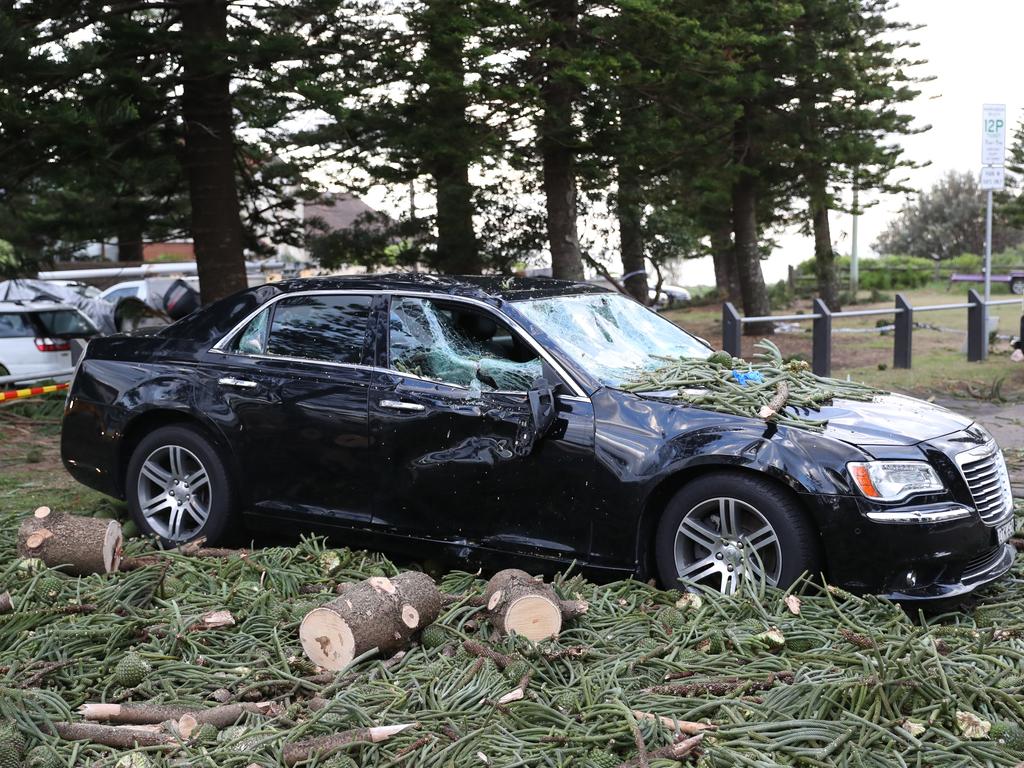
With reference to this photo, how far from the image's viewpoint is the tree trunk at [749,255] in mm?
22312

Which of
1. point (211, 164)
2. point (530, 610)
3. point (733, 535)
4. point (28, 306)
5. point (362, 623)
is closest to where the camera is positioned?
point (362, 623)

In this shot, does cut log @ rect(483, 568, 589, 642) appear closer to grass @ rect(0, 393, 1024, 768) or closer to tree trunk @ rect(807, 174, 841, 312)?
grass @ rect(0, 393, 1024, 768)

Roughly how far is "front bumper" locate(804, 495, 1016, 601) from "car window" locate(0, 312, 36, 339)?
12.9 meters

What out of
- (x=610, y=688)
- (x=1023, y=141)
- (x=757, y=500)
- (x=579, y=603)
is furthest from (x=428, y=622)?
(x=1023, y=141)

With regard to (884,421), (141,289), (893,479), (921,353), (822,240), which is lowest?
(921,353)

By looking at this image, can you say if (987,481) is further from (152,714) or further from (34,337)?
(34,337)

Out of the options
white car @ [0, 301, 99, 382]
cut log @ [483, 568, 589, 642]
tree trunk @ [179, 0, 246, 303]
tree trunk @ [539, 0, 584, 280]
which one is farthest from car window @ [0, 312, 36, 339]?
cut log @ [483, 568, 589, 642]

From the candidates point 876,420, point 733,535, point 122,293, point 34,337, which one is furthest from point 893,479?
point 122,293

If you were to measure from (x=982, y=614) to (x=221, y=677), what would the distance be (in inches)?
132

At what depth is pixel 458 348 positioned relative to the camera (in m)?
5.98

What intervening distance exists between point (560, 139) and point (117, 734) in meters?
12.2

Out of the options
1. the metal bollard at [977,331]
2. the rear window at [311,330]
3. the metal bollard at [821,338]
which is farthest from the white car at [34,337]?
the metal bollard at [977,331]

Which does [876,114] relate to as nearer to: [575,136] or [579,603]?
[575,136]

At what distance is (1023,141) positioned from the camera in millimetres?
36594
